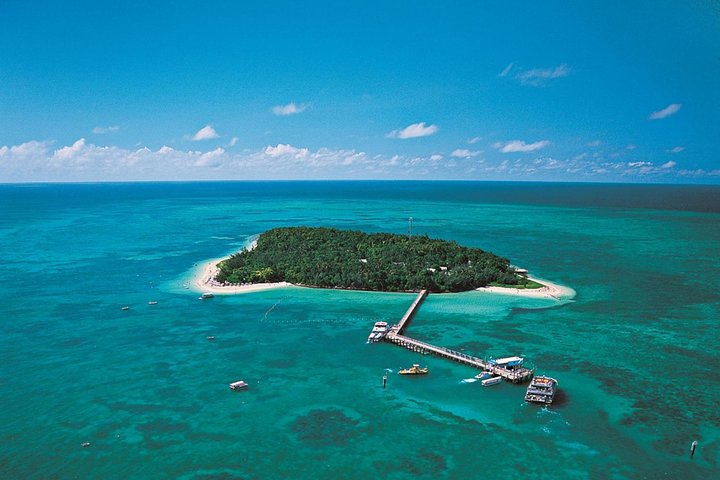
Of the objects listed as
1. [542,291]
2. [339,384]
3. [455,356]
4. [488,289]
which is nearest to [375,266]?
[488,289]

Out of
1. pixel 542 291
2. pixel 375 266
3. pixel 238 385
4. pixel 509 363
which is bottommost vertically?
pixel 238 385

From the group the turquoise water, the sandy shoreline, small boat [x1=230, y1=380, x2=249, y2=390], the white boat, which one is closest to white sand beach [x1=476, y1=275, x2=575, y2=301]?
the sandy shoreline

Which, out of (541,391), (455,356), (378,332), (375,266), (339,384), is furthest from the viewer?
(375,266)

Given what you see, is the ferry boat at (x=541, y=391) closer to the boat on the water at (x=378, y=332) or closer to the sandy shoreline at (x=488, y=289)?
the boat on the water at (x=378, y=332)

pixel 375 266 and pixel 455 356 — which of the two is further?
pixel 375 266

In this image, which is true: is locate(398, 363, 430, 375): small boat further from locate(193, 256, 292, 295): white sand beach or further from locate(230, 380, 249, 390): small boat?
locate(193, 256, 292, 295): white sand beach

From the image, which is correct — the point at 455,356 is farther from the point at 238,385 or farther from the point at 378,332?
the point at 238,385

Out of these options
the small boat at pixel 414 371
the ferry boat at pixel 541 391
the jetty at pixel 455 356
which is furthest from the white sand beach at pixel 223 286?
the ferry boat at pixel 541 391
